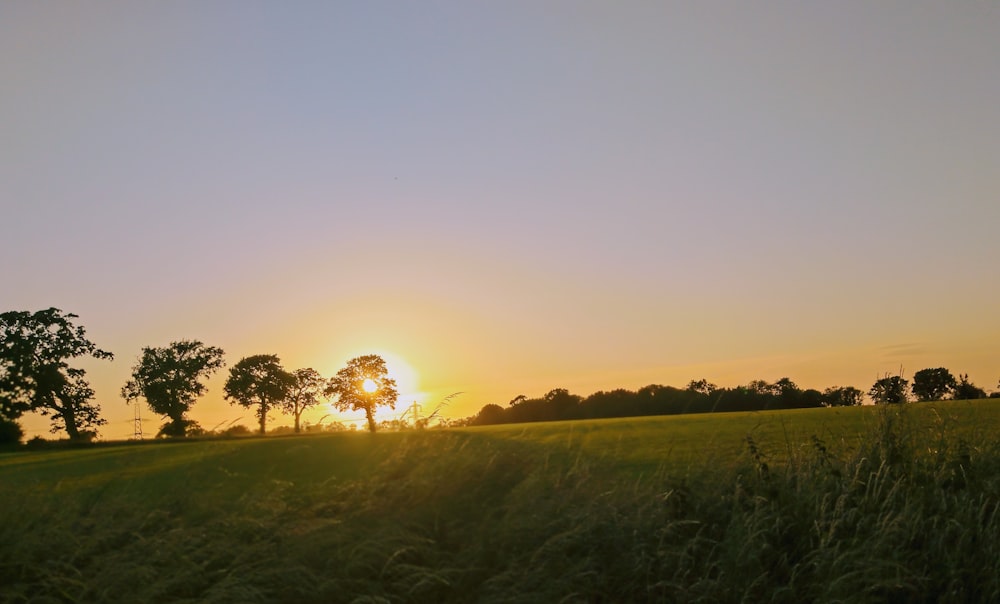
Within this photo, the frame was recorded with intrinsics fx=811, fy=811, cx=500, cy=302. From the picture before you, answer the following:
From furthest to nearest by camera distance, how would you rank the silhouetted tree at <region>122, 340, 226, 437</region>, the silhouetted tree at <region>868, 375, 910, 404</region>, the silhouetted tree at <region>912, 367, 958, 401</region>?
the silhouetted tree at <region>122, 340, 226, 437</region> → the silhouetted tree at <region>912, 367, 958, 401</region> → the silhouetted tree at <region>868, 375, 910, 404</region>

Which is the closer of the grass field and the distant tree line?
the grass field

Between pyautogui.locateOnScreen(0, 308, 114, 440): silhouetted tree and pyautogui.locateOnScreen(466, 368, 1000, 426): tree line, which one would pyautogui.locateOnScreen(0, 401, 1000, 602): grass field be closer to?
pyautogui.locateOnScreen(466, 368, 1000, 426): tree line

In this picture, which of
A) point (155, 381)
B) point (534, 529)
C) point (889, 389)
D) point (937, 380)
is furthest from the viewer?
point (155, 381)

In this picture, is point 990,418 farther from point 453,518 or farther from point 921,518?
point 453,518

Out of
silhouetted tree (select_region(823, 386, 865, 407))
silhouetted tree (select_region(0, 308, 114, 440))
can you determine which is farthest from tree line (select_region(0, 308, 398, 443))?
silhouetted tree (select_region(823, 386, 865, 407))

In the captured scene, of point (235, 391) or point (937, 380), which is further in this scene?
point (235, 391)

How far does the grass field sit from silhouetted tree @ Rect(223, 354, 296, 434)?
40.8 meters

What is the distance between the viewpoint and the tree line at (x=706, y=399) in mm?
19453

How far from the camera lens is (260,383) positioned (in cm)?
5244

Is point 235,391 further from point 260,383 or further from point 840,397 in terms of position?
point 840,397

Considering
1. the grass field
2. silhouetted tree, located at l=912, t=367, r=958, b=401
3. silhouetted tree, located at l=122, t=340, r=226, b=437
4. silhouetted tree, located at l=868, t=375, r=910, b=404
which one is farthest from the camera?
silhouetted tree, located at l=122, t=340, r=226, b=437

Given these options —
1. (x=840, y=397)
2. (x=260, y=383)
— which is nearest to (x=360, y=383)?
(x=260, y=383)

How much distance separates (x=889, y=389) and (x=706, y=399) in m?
8.22

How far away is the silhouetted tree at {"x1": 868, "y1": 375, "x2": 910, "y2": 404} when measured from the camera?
13.6m
